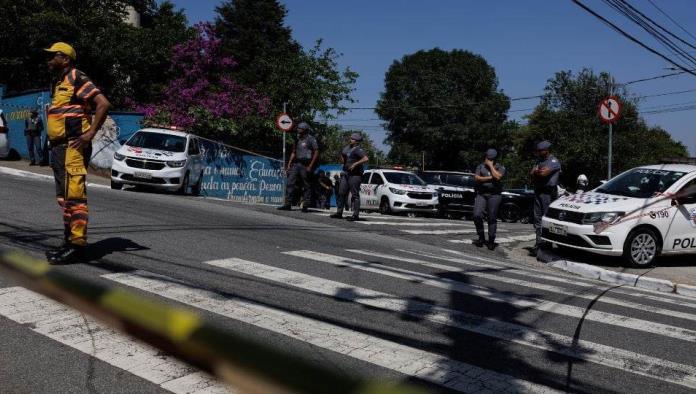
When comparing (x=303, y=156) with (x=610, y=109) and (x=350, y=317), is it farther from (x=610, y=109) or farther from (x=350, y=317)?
(x=350, y=317)

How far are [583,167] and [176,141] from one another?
39489 mm

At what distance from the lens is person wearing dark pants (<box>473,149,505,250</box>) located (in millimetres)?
11445

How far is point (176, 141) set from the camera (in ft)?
57.3

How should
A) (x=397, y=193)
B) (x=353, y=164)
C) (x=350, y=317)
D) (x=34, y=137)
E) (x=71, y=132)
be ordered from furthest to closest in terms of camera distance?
(x=34, y=137)
(x=397, y=193)
(x=353, y=164)
(x=71, y=132)
(x=350, y=317)

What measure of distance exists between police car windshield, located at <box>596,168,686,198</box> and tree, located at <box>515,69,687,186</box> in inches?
1529

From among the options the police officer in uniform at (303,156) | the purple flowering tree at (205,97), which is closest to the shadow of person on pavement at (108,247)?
the police officer in uniform at (303,156)

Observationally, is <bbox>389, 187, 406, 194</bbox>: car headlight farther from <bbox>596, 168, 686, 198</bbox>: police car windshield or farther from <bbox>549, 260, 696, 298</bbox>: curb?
<bbox>549, 260, 696, 298</bbox>: curb

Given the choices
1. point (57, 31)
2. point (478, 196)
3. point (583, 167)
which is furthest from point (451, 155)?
point (478, 196)

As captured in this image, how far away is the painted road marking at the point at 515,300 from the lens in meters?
5.40

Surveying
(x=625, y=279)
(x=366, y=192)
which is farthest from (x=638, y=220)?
(x=366, y=192)

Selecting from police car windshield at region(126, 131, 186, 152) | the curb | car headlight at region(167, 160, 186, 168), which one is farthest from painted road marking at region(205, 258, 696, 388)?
police car windshield at region(126, 131, 186, 152)

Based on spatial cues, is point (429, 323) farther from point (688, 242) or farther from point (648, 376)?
point (688, 242)

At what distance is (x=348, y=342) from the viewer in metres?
4.22

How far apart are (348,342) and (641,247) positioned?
7378mm
